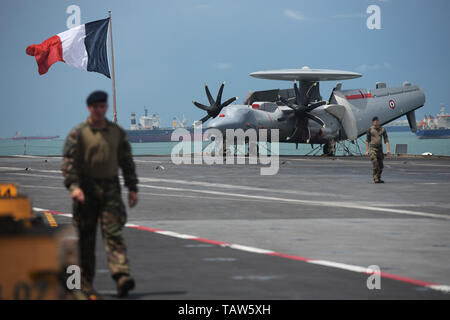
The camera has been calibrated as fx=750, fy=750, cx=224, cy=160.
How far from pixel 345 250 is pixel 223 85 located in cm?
4680

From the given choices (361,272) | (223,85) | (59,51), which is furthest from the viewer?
(223,85)

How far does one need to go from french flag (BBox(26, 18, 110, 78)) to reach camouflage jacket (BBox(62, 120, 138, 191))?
32.9 metres

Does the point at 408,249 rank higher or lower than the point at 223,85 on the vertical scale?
lower

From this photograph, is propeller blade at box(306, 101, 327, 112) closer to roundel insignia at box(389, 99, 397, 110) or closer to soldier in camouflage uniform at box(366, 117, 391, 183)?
roundel insignia at box(389, 99, 397, 110)

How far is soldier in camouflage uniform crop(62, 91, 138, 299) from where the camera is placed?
8.12m

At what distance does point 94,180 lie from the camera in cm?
823

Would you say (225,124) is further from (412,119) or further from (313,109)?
(412,119)

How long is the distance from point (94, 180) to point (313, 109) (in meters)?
50.6

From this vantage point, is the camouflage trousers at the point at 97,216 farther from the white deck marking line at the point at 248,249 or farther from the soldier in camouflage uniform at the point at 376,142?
the soldier in camouflage uniform at the point at 376,142

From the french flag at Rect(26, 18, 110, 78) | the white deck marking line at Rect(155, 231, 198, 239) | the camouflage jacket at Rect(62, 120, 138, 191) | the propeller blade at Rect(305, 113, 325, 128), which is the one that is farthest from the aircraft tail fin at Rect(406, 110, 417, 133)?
the camouflage jacket at Rect(62, 120, 138, 191)

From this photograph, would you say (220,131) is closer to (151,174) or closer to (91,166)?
(151,174)

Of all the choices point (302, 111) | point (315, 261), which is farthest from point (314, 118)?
point (315, 261)

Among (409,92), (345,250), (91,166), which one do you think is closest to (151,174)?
(345,250)

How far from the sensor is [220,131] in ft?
169
